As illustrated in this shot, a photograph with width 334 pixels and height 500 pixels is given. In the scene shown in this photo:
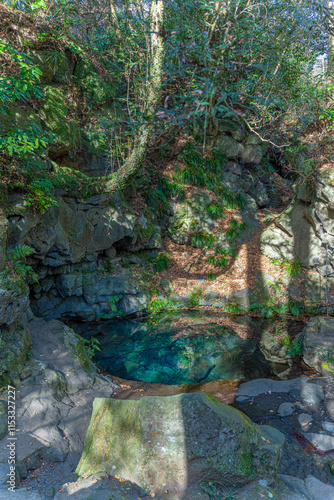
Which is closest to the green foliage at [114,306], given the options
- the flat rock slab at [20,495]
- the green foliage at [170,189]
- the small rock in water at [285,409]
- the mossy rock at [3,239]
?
the mossy rock at [3,239]

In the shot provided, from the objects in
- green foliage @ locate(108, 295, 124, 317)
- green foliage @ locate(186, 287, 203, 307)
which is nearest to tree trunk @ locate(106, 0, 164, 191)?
green foliage @ locate(108, 295, 124, 317)

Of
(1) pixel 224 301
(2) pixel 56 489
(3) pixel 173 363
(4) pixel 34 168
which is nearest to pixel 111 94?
(4) pixel 34 168

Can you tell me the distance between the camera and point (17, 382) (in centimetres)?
411

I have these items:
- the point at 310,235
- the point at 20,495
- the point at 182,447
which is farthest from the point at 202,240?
the point at 20,495

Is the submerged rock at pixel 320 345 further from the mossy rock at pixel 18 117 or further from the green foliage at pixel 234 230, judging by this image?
the mossy rock at pixel 18 117

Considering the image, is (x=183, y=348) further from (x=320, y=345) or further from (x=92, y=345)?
(x=320, y=345)

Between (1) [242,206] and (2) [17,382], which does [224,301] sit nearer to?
(1) [242,206]

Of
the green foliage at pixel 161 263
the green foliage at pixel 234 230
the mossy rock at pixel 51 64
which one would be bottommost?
the green foliage at pixel 161 263

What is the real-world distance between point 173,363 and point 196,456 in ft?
12.8

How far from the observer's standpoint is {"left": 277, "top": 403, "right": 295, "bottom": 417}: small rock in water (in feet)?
14.1

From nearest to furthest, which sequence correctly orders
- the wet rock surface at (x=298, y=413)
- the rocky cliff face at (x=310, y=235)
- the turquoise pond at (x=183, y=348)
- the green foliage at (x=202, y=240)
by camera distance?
the wet rock surface at (x=298, y=413), the turquoise pond at (x=183, y=348), the rocky cliff face at (x=310, y=235), the green foliage at (x=202, y=240)

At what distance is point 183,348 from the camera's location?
6961mm

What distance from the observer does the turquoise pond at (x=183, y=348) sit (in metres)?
5.86

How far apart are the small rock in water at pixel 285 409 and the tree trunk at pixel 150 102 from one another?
645cm
